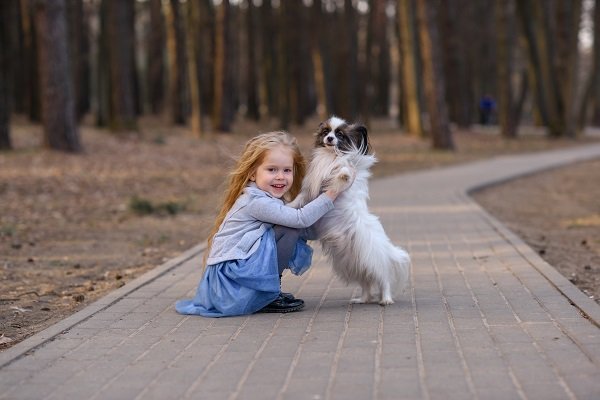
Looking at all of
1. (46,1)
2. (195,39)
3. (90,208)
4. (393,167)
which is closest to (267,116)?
(195,39)

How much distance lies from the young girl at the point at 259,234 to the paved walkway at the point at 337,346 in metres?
0.17

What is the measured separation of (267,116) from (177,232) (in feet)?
107

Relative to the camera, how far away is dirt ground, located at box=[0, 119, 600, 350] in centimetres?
895

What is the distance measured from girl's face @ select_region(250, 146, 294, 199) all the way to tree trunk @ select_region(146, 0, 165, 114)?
40.4 metres

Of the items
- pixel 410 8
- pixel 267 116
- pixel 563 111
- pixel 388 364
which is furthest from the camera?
pixel 267 116

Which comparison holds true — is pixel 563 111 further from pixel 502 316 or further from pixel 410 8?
pixel 502 316

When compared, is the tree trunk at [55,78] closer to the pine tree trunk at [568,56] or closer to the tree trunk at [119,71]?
the tree trunk at [119,71]

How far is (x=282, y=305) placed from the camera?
722cm

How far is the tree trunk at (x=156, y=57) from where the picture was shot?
49.9 metres

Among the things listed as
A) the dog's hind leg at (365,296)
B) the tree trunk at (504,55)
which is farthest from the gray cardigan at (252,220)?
the tree trunk at (504,55)

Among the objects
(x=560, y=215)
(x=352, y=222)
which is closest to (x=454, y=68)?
(x=560, y=215)

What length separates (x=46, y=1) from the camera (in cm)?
2167

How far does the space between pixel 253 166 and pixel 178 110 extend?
1317 inches

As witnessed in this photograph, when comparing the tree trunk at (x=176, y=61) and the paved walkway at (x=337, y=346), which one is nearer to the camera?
the paved walkway at (x=337, y=346)
